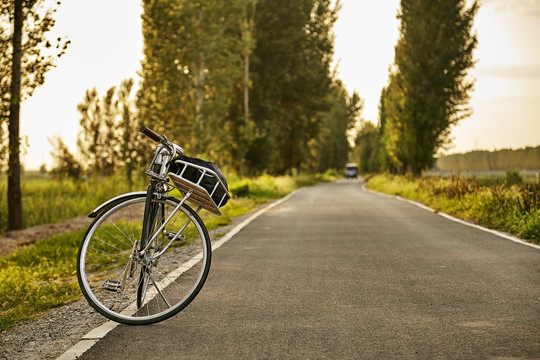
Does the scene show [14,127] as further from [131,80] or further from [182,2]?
[131,80]

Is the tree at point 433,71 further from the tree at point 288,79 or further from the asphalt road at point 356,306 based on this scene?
the asphalt road at point 356,306

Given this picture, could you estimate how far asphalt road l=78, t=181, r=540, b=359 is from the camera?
396 cm

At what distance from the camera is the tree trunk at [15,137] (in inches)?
520

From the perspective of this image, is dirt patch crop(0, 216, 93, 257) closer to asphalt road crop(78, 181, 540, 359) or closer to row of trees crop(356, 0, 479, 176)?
asphalt road crop(78, 181, 540, 359)

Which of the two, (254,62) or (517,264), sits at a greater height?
(254,62)

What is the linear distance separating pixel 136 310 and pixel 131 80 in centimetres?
3337

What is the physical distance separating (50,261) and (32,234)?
3.99m

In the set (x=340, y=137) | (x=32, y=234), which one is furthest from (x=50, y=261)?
(x=340, y=137)

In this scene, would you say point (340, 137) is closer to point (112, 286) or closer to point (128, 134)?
point (128, 134)

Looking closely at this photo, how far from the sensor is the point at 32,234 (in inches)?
512

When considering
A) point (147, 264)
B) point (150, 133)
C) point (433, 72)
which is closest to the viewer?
point (150, 133)

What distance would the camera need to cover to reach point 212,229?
40.2ft

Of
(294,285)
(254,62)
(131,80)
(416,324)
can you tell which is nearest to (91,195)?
(294,285)

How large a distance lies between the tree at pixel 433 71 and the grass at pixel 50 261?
494 inches
